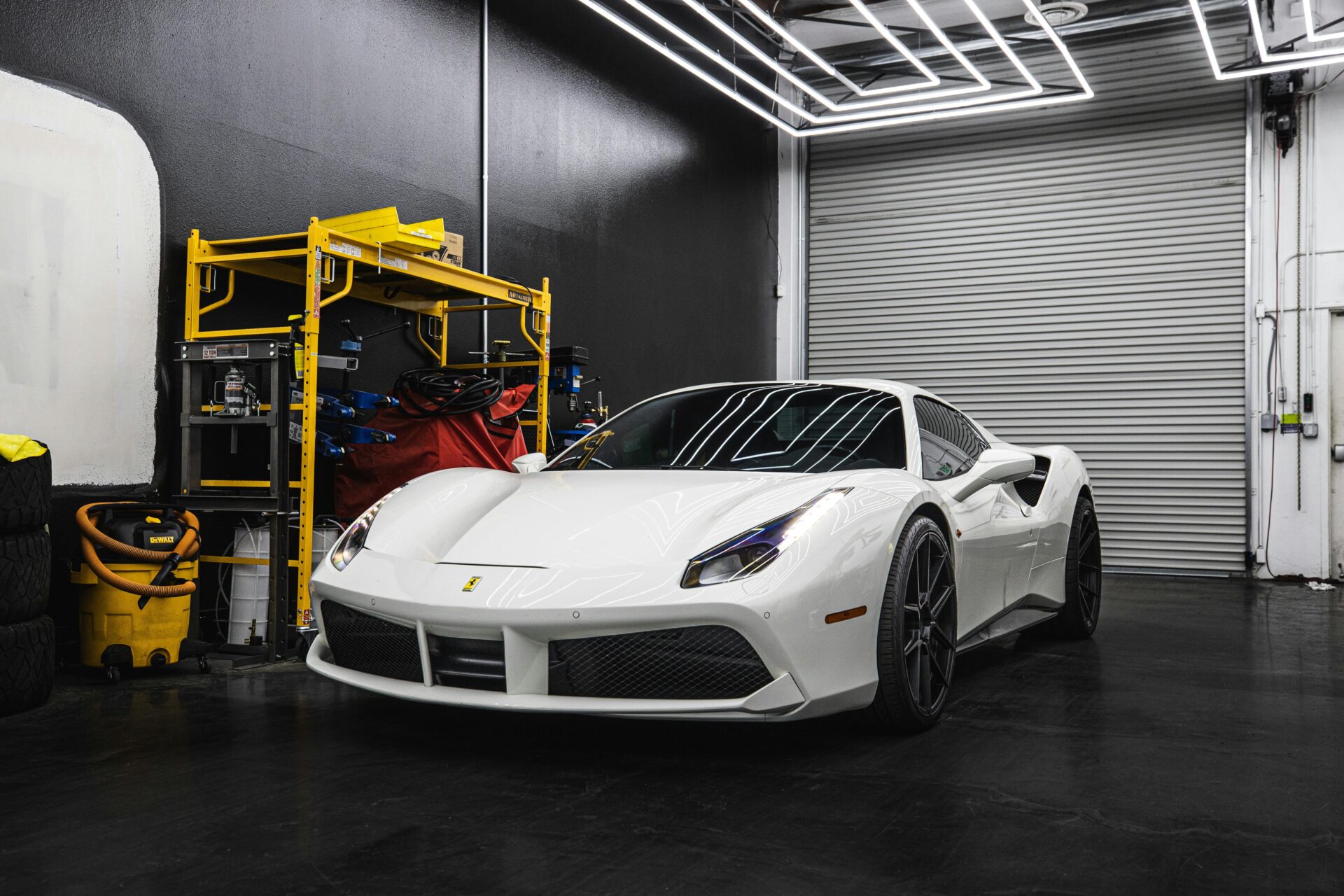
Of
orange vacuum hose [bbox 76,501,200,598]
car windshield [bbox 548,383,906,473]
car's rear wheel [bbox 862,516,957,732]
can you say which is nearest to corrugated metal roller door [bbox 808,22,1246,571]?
car windshield [bbox 548,383,906,473]

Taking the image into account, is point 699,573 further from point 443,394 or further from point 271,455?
point 443,394

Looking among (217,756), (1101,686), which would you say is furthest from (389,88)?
(1101,686)

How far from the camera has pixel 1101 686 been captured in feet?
12.6

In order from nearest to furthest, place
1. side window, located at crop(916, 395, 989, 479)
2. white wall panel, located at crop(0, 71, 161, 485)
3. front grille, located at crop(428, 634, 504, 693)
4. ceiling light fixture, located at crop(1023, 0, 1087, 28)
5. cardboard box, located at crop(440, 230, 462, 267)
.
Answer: front grille, located at crop(428, 634, 504, 693) < side window, located at crop(916, 395, 989, 479) < white wall panel, located at crop(0, 71, 161, 485) < cardboard box, located at crop(440, 230, 462, 267) < ceiling light fixture, located at crop(1023, 0, 1087, 28)

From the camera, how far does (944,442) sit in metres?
3.85

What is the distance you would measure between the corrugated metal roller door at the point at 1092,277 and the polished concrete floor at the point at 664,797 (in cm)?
578

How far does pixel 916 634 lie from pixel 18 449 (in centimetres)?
280

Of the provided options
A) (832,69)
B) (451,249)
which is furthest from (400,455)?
(832,69)

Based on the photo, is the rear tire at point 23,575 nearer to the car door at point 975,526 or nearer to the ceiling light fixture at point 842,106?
the car door at point 975,526

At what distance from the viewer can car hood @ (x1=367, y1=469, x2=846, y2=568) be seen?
2.72 metres

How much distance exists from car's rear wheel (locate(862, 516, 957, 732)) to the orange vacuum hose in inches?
99.3

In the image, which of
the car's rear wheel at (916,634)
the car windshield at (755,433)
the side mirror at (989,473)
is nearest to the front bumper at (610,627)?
the car's rear wheel at (916,634)

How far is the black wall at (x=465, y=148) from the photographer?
4645mm

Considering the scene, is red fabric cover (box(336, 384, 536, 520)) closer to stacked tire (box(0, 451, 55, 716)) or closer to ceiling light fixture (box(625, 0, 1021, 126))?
stacked tire (box(0, 451, 55, 716))
